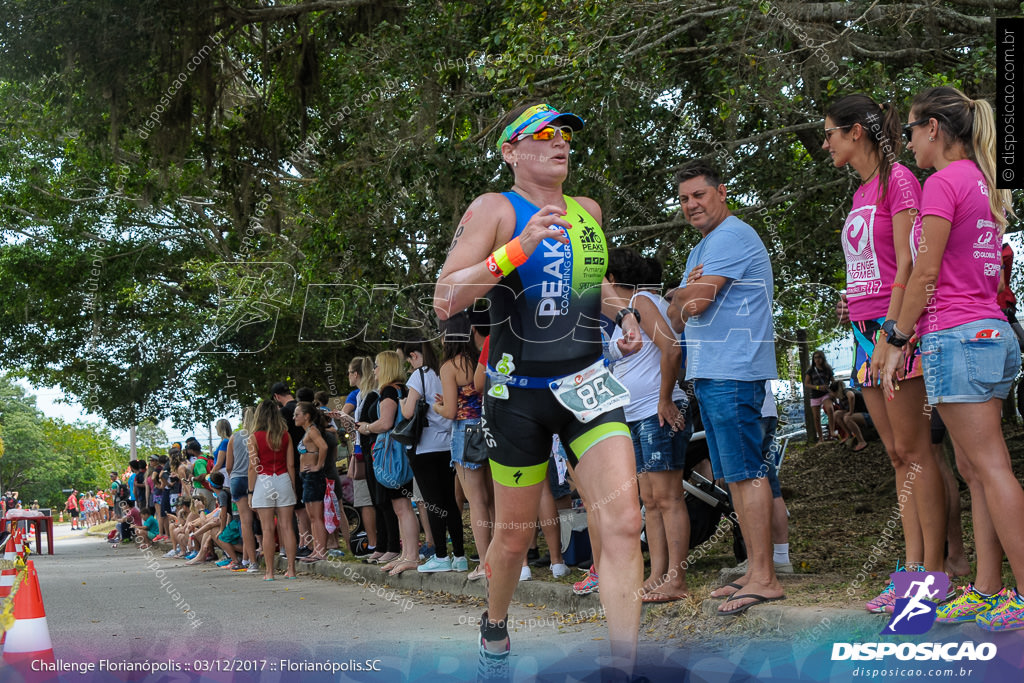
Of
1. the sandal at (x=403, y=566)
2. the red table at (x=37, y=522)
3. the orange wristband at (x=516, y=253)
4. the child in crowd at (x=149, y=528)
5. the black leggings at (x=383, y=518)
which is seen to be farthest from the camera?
the child in crowd at (x=149, y=528)

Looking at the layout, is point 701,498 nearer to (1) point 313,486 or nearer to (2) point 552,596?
(2) point 552,596

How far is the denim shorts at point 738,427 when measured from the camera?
203 inches

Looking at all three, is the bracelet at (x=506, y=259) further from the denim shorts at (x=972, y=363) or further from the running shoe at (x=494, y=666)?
the denim shorts at (x=972, y=363)

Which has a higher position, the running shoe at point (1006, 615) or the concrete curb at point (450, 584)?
the running shoe at point (1006, 615)

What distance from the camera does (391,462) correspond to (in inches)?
367

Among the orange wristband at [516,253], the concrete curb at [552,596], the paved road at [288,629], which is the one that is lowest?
the paved road at [288,629]

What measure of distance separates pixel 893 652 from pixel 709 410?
1648 mm

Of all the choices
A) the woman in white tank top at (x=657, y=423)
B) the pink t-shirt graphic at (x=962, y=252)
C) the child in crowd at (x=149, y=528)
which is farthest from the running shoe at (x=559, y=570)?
the child in crowd at (x=149, y=528)

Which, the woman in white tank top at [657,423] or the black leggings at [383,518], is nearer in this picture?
the woman in white tank top at [657,423]

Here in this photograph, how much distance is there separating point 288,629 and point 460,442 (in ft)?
6.24

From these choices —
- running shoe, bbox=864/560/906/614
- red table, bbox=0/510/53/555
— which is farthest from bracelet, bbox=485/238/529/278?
red table, bbox=0/510/53/555

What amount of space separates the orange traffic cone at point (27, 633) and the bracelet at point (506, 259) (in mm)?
2680

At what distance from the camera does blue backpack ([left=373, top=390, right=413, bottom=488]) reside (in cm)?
924

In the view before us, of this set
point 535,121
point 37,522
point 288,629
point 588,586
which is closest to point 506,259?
point 535,121
